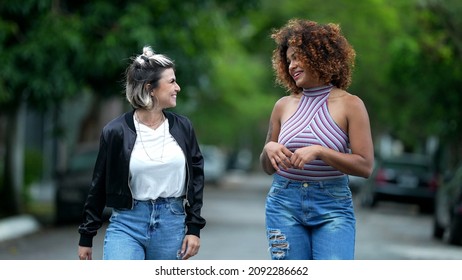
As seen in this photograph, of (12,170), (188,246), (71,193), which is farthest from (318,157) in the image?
(12,170)

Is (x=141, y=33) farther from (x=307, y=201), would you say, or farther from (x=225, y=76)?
(x=225, y=76)

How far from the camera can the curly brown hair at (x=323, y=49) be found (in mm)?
5297

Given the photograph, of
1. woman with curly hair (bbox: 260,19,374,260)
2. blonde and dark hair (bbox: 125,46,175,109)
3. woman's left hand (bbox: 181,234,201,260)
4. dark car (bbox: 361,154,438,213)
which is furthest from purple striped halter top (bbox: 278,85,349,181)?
dark car (bbox: 361,154,438,213)

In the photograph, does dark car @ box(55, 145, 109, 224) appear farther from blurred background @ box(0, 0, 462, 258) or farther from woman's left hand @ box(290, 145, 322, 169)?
woman's left hand @ box(290, 145, 322, 169)

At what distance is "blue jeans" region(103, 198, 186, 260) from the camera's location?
533cm

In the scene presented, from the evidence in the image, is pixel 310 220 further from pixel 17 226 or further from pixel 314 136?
pixel 17 226

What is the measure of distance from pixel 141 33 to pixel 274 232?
12.9m

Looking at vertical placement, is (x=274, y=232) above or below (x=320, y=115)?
below

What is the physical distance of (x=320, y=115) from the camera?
5.28 metres

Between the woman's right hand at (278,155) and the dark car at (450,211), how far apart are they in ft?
36.5

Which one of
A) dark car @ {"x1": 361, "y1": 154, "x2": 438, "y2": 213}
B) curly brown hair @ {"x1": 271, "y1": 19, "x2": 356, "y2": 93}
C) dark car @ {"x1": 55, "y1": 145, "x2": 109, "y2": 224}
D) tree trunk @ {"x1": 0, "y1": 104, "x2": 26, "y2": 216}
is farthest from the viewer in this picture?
dark car @ {"x1": 361, "y1": 154, "x2": 438, "y2": 213}

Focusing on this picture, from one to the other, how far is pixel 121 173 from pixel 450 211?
39.0 feet

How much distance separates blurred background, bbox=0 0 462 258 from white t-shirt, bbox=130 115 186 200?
791 mm
